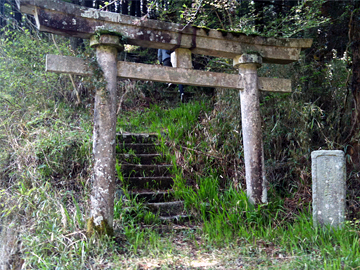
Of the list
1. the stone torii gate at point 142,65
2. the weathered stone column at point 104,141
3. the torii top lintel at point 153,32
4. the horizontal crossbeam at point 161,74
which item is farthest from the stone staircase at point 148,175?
the torii top lintel at point 153,32

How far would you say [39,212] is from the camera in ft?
11.6

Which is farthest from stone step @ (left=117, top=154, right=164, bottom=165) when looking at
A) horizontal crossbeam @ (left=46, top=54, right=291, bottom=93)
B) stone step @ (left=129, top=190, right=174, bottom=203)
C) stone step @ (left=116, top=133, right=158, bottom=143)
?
horizontal crossbeam @ (left=46, top=54, right=291, bottom=93)

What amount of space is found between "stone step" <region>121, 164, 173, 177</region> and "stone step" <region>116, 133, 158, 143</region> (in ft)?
2.50

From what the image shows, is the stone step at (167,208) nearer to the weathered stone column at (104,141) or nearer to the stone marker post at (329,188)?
the weathered stone column at (104,141)

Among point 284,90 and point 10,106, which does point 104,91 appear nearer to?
point 284,90

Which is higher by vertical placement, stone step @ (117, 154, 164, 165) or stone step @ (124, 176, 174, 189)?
stone step @ (117, 154, 164, 165)

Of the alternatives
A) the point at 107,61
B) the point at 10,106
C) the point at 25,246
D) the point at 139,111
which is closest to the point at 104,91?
the point at 107,61

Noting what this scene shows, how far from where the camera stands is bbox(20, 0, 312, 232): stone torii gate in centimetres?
326

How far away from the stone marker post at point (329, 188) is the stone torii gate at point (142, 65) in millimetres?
744

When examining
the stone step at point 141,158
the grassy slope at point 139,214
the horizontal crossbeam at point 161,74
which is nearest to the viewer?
the grassy slope at point 139,214

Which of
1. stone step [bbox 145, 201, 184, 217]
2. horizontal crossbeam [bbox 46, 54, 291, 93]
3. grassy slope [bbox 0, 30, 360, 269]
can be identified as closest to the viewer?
grassy slope [bbox 0, 30, 360, 269]

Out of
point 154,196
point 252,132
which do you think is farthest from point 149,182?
point 252,132

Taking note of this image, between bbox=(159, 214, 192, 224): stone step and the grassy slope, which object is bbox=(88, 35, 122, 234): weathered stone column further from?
bbox=(159, 214, 192, 224): stone step

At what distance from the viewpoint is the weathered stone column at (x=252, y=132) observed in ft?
13.6
